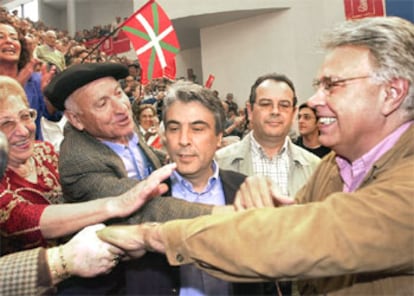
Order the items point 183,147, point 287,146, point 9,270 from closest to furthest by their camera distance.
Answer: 1. point 9,270
2. point 183,147
3. point 287,146

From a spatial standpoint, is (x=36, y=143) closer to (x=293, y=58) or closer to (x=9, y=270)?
(x=9, y=270)

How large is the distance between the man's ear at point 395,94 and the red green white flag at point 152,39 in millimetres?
3419

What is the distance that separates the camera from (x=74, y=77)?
208 cm

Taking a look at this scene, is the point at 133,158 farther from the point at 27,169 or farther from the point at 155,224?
the point at 155,224

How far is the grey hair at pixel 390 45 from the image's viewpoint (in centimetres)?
150

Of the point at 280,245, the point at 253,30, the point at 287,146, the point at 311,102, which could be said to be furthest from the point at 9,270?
the point at 253,30

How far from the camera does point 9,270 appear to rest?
1.49 meters

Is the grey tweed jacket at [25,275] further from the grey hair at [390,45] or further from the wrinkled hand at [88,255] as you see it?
the grey hair at [390,45]

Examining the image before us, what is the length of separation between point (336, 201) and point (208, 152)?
1.00 metres

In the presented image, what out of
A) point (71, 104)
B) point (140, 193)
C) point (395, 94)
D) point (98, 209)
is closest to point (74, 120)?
point (71, 104)

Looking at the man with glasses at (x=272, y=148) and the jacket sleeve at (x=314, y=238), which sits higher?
the man with glasses at (x=272, y=148)

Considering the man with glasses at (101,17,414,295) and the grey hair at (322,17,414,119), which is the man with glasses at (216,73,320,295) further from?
the grey hair at (322,17,414,119)

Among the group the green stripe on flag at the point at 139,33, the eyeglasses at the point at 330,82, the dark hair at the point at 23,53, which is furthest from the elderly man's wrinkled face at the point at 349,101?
the green stripe on flag at the point at 139,33

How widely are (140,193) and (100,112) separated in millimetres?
525
